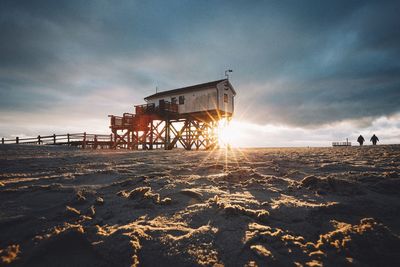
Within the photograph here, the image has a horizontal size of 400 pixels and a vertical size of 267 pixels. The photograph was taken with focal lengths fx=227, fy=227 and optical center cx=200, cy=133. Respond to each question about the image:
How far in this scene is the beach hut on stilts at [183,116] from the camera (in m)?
24.7

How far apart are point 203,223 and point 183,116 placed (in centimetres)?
2397

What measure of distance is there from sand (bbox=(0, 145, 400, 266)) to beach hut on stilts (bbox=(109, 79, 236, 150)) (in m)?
20.9

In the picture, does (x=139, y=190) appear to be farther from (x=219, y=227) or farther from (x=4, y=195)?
(x=4, y=195)

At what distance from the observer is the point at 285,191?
3.67 meters

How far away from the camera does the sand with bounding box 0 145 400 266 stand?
191 centimetres

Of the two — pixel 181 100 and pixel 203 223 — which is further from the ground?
pixel 181 100

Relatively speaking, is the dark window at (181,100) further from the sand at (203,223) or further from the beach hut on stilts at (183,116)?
the sand at (203,223)

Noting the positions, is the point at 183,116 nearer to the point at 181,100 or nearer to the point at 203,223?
the point at 181,100

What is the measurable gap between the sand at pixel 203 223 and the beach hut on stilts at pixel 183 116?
2095 cm

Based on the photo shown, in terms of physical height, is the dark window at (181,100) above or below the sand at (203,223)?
above

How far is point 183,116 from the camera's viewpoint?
2623 cm

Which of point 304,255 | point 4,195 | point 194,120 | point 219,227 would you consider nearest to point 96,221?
point 219,227

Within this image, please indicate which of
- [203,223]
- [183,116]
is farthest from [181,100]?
[203,223]

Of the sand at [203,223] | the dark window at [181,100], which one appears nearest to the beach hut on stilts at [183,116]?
the dark window at [181,100]
